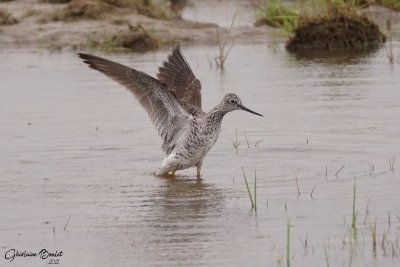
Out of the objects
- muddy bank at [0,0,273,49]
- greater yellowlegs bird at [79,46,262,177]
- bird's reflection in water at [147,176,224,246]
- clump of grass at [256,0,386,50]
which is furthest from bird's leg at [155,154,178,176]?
muddy bank at [0,0,273,49]

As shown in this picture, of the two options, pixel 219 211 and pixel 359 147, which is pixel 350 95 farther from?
pixel 219 211

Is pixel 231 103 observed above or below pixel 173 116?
above

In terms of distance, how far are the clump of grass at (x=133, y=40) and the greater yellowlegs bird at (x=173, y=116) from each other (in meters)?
7.48

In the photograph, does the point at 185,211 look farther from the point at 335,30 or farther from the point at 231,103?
the point at 335,30

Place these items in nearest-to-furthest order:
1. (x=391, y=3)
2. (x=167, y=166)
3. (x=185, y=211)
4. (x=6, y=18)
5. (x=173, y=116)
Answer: (x=185, y=211), (x=167, y=166), (x=173, y=116), (x=6, y=18), (x=391, y=3)

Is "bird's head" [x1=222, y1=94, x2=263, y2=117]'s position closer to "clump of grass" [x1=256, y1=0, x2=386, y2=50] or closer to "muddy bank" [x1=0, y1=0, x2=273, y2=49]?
"clump of grass" [x1=256, y1=0, x2=386, y2=50]

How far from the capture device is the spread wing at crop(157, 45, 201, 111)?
10266 mm

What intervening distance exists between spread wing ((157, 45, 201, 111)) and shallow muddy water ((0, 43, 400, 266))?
26.4 inches

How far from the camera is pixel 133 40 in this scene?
17344 millimetres

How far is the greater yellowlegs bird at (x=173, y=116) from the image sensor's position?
9.46m

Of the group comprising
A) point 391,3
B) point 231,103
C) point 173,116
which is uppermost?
point 391,3

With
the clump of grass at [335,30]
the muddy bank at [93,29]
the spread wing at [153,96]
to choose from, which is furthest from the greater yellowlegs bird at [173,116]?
the muddy bank at [93,29]

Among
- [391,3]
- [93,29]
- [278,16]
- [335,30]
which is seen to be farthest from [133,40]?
[391,3]

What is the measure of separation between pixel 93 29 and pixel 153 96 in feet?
29.2
